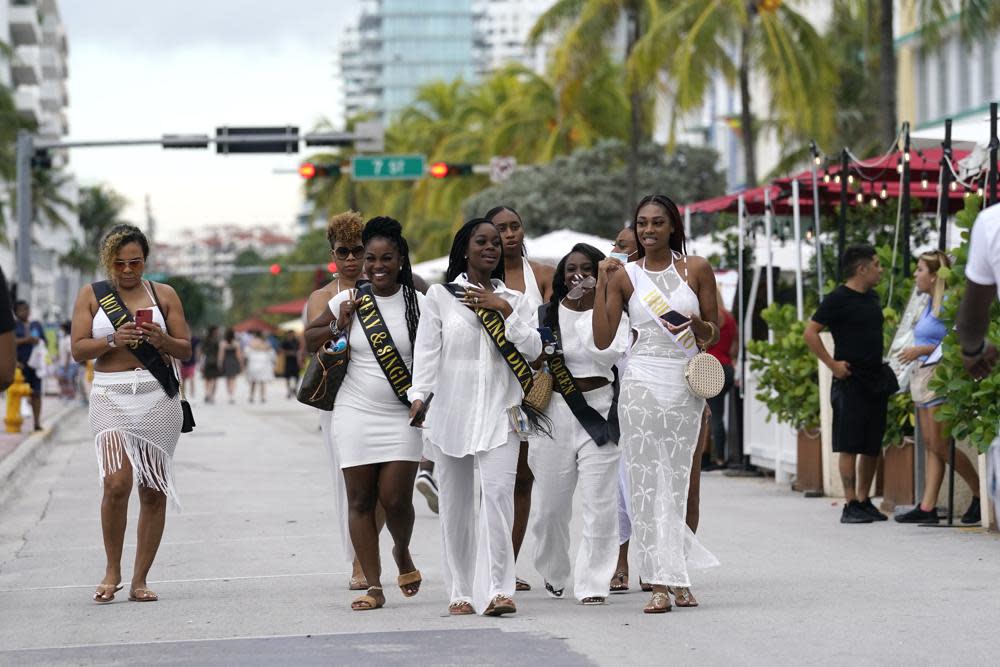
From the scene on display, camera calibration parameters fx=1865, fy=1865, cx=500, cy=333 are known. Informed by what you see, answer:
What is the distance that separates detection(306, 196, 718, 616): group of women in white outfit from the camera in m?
8.14

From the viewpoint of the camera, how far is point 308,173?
32.5 m

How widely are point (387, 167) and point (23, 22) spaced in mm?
56830

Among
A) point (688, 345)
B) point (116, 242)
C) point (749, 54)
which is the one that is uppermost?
point (749, 54)

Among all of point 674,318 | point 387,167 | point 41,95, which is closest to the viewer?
point 674,318

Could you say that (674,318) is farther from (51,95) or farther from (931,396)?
(51,95)

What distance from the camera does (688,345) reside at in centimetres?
830

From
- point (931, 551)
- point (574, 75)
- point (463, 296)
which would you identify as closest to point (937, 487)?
point (931, 551)

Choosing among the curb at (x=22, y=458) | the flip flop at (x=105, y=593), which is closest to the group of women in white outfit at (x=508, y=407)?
the flip flop at (x=105, y=593)

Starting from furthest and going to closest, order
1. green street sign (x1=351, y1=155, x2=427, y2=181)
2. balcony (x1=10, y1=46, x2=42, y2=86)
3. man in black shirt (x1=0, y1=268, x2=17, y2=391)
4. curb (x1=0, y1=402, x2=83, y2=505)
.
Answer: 1. balcony (x1=10, y1=46, x2=42, y2=86)
2. green street sign (x1=351, y1=155, x2=427, y2=181)
3. curb (x1=0, y1=402, x2=83, y2=505)
4. man in black shirt (x1=0, y1=268, x2=17, y2=391)

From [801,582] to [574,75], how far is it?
30872mm

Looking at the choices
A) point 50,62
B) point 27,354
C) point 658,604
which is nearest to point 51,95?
point 50,62

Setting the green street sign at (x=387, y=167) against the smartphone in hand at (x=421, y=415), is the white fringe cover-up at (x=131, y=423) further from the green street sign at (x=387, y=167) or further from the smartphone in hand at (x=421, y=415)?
the green street sign at (x=387, y=167)

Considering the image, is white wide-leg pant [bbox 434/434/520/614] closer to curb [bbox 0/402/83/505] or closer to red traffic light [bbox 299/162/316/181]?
curb [bbox 0/402/83/505]

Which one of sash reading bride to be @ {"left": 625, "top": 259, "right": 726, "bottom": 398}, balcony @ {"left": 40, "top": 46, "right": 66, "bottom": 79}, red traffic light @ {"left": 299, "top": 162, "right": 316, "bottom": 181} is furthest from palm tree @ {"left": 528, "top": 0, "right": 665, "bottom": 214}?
balcony @ {"left": 40, "top": 46, "right": 66, "bottom": 79}
